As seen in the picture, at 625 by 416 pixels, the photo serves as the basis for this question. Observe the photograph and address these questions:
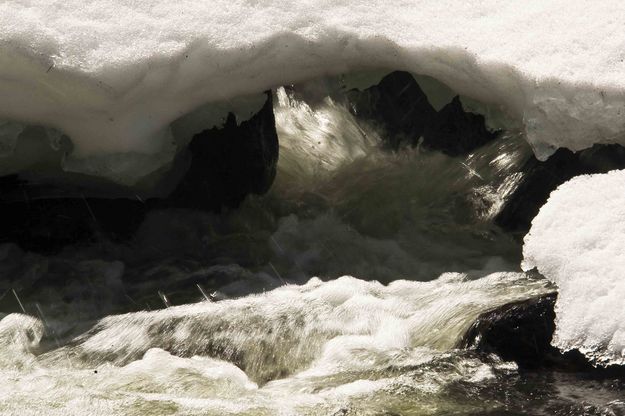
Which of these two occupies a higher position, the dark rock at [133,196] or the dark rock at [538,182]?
the dark rock at [133,196]

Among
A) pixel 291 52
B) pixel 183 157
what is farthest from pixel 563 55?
pixel 183 157

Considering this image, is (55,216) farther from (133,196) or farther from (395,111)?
(395,111)

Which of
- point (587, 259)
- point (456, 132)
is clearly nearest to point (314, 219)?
point (456, 132)

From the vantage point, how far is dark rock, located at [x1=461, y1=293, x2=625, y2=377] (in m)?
4.04

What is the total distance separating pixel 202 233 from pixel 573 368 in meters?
2.39

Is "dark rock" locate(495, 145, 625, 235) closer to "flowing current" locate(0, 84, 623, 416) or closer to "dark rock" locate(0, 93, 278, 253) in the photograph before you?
"flowing current" locate(0, 84, 623, 416)

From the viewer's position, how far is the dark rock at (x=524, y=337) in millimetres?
4035

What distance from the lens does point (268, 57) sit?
5.09 m

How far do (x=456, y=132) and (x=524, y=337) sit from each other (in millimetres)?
1669

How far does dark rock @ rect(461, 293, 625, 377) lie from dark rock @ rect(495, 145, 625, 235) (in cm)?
107

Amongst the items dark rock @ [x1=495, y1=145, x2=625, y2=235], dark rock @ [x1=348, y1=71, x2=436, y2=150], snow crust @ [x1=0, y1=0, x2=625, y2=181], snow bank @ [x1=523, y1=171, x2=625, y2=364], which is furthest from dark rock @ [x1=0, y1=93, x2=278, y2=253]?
snow bank @ [x1=523, y1=171, x2=625, y2=364]

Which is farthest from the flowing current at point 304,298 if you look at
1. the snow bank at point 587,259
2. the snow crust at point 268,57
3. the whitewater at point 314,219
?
the snow crust at point 268,57

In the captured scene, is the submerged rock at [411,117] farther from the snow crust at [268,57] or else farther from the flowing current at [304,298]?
the snow crust at [268,57]

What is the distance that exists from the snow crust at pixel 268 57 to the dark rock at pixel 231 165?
0.94ft
